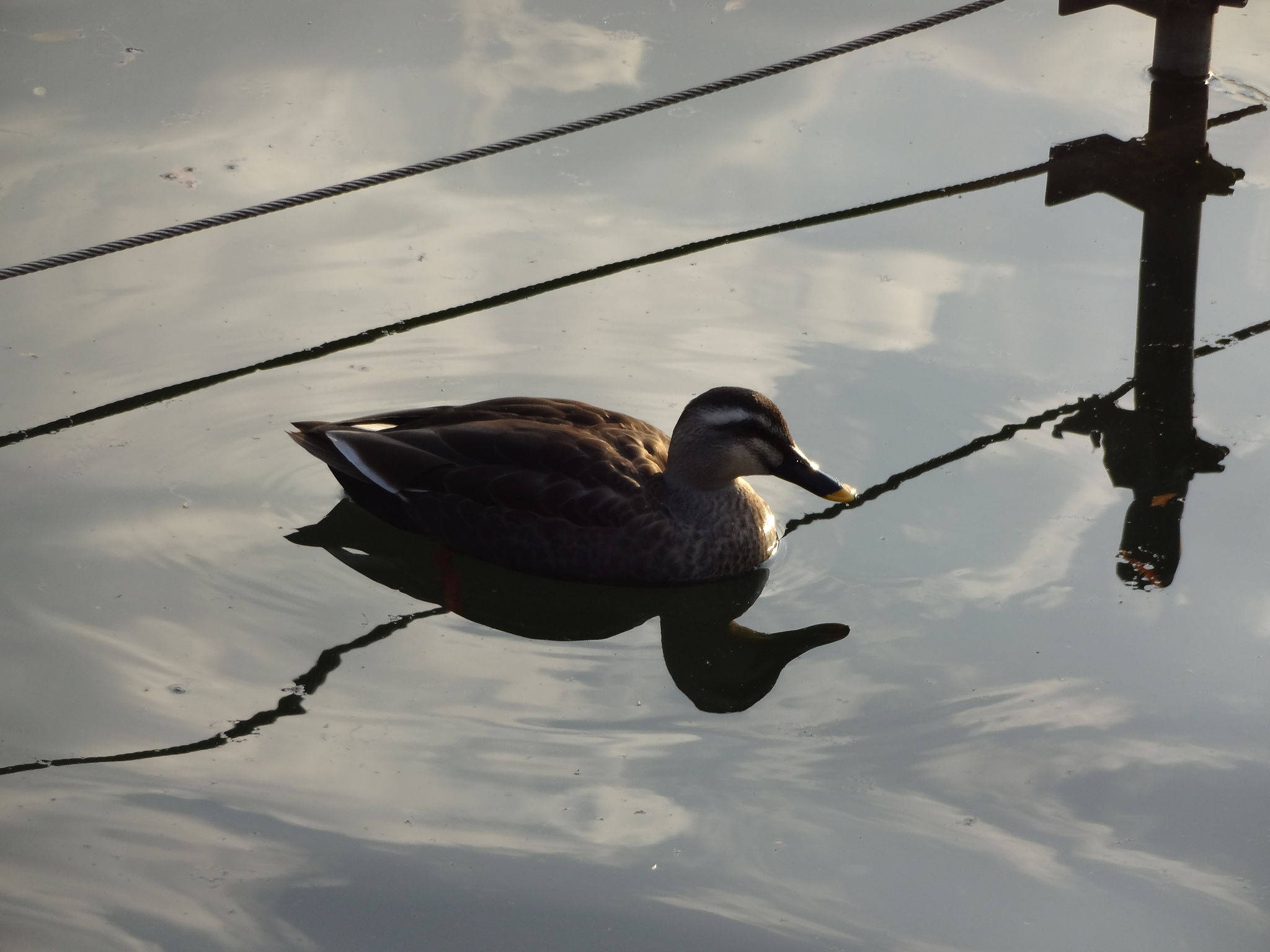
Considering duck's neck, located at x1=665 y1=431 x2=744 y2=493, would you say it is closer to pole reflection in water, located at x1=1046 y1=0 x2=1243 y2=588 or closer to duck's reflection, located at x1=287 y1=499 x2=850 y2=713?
duck's reflection, located at x1=287 y1=499 x2=850 y2=713

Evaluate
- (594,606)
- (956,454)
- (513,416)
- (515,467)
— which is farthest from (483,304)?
(956,454)

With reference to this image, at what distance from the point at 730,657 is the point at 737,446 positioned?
749 mm

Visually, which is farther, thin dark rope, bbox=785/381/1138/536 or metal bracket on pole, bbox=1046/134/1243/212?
metal bracket on pole, bbox=1046/134/1243/212

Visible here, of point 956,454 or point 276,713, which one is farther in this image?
point 956,454

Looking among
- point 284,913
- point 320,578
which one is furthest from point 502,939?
point 320,578

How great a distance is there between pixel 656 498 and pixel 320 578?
48.9 inches

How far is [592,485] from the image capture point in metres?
5.66

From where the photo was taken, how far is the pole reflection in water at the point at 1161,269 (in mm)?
5996

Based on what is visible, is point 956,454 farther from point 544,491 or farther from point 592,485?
point 544,491

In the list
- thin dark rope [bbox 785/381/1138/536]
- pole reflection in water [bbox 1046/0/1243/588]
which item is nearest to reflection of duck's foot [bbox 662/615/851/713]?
thin dark rope [bbox 785/381/1138/536]

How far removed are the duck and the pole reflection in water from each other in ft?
3.81

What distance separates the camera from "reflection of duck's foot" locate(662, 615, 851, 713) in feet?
17.1

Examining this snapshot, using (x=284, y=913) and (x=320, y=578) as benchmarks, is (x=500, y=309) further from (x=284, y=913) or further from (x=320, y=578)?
(x=284, y=913)

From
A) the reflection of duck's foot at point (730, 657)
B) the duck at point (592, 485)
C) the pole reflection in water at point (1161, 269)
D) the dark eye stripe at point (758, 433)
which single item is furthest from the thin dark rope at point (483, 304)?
the reflection of duck's foot at point (730, 657)
